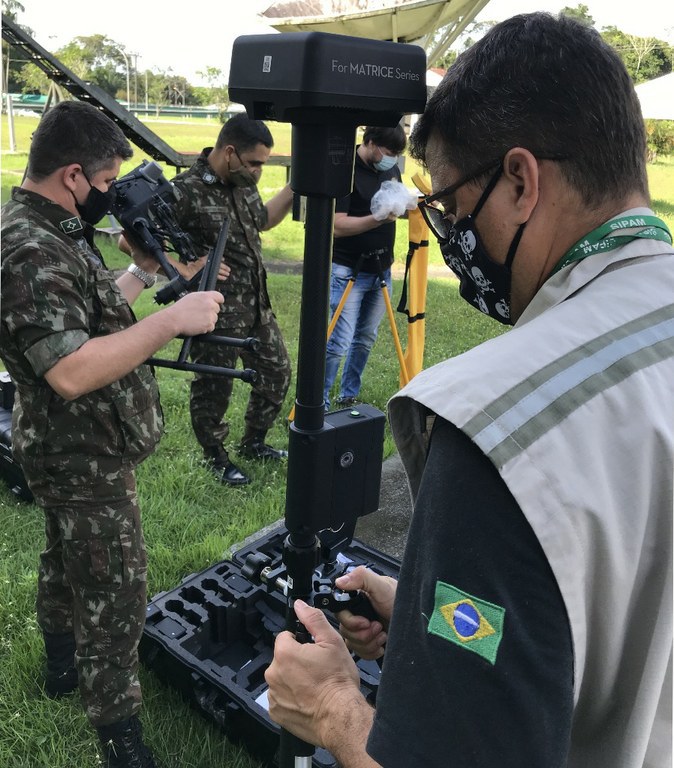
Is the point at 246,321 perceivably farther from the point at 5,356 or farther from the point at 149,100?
the point at 149,100

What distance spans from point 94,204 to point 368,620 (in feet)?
5.54

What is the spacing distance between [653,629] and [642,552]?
11 cm

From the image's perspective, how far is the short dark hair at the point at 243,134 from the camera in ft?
13.0

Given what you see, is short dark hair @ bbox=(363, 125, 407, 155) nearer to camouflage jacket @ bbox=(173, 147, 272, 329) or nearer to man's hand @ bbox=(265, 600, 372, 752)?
camouflage jacket @ bbox=(173, 147, 272, 329)

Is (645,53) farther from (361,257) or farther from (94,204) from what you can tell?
(94,204)

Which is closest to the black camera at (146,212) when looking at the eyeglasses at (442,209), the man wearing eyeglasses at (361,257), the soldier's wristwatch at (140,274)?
the soldier's wristwatch at (140,274)

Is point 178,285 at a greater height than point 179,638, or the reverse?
point 178,285

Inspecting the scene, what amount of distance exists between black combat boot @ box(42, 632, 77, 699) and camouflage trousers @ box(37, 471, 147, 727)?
0.32 metres

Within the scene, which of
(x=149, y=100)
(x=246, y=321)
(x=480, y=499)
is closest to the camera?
(x=480, y=499)

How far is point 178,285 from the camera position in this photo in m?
2.66

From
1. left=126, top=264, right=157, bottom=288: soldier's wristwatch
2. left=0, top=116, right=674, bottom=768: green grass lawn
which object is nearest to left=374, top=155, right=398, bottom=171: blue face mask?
left=0, top=116, right=674, bottom=768: green grass lawn

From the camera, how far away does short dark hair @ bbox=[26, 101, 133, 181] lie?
222 centimetres

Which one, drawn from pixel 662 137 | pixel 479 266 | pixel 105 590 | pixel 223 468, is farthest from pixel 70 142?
pixel 662 137

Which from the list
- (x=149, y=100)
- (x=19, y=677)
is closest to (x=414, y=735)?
(x=19, y=677)
